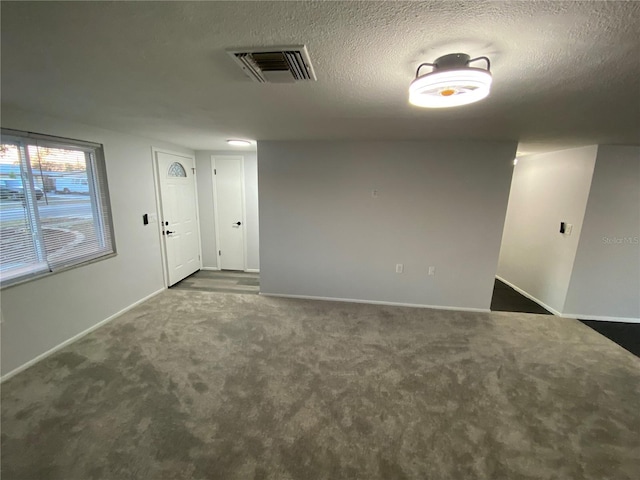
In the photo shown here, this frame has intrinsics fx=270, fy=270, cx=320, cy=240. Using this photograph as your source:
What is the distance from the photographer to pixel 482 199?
346cm

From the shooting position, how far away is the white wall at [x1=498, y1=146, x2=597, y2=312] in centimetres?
349

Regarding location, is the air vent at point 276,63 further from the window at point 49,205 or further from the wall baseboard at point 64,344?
the wall baseboard at point 64,344

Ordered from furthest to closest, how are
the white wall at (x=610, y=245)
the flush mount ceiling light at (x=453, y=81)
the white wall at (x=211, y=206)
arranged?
the white wall at (x=211, y=206) → the white wall at (x=610, y=245) → the flush mount ceiling light at (x=453, y=81)

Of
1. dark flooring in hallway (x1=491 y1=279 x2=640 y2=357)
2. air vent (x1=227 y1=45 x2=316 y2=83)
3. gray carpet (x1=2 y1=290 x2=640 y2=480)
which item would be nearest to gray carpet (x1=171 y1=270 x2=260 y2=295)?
gray carpet (x1=2 y1=290 x2=640 y2=480)

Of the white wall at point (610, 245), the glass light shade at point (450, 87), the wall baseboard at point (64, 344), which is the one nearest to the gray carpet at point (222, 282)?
the wall baseboard at point (64, 344)

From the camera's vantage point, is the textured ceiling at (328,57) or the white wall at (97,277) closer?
the textured ceiling at (328,57)

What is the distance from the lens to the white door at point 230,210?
4.94 meters

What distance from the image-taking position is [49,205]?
8.46 ft

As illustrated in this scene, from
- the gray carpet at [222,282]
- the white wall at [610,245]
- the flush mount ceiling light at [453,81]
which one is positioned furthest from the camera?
the gray carpet at [222,282]

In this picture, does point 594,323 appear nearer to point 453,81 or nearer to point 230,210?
point 453,81

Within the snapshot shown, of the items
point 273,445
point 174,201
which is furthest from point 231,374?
point 174,201

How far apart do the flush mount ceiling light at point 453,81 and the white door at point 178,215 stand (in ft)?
12.8

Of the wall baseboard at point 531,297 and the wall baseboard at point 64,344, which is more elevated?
the wall baseboard at point 531,297

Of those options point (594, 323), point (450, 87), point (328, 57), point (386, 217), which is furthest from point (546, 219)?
point (328, 57)
